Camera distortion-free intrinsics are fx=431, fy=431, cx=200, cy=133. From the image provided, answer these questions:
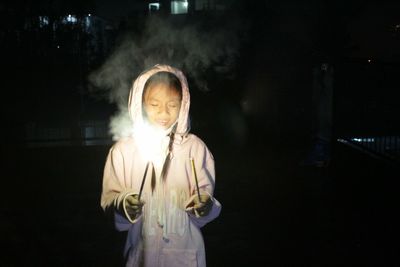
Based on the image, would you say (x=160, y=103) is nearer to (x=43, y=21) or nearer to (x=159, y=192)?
(x=159, y=192)

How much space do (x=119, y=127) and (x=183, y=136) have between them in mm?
1015

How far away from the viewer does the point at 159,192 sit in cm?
300

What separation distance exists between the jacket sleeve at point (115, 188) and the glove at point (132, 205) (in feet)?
0.22

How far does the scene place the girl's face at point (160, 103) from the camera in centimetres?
305

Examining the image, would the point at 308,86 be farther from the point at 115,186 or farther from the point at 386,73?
the point at 115,186

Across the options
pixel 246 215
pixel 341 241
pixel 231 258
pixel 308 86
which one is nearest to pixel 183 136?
pixel 231 258

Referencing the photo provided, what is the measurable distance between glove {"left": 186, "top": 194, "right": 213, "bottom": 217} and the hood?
0.53m

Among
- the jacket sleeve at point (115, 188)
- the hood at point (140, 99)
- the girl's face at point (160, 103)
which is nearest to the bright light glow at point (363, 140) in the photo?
the hood at point (140, 99)

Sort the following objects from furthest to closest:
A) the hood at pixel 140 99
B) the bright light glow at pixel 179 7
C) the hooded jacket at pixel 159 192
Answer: the bright light glow at pixel 179 7, the hood at pixel 140 99, the hooded jacket at pixel 159 192

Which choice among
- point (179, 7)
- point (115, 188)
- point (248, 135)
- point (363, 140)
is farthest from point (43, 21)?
point (115, 188)

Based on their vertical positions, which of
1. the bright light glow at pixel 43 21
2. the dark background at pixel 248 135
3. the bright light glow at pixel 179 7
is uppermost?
the bright light glow at pixel 179 7

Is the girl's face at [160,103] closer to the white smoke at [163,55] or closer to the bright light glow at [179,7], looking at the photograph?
the white smoke at [163,55]

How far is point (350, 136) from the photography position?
35.2ft

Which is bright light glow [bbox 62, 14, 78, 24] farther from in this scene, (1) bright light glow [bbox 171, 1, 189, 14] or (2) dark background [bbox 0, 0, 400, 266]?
(1) bright light glow [bbox 171, 1, 189, 14]
